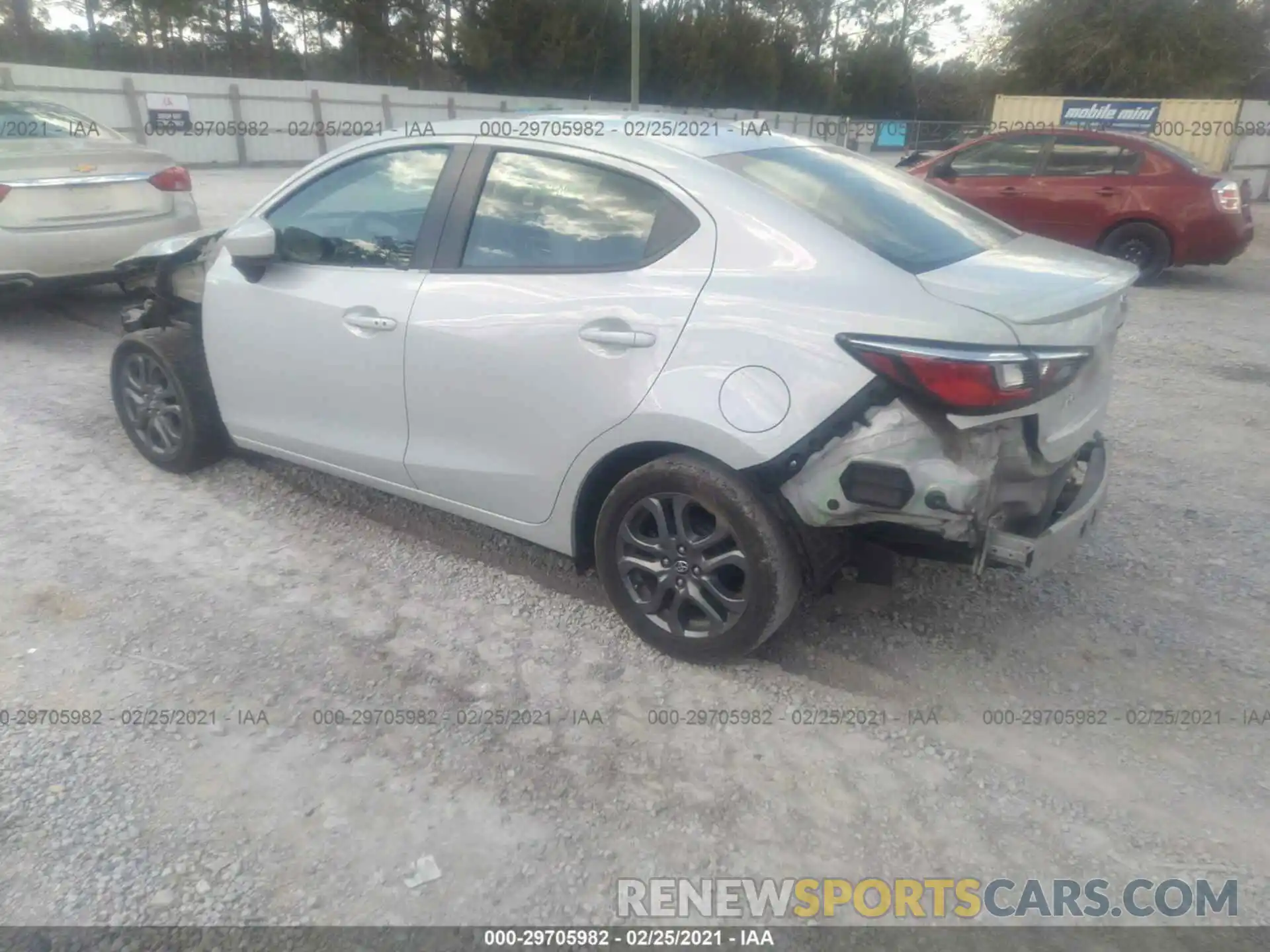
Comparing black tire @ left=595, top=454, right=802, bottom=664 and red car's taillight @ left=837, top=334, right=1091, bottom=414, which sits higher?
red car's taillight @ left=837, top=334, right=1091, bottom=414

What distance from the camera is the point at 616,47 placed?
134ft

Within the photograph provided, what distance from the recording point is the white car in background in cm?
583

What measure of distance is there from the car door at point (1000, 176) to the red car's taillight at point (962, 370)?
805cm

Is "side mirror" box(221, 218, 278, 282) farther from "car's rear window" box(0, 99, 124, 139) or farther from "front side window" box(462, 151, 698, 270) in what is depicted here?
"car's rear window" box(0, 99, 124, 139)

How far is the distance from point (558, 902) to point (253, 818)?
2.77ft

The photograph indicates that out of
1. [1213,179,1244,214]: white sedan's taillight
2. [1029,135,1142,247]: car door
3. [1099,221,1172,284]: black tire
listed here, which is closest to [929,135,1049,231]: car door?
[1029,135,1142,247]: car door

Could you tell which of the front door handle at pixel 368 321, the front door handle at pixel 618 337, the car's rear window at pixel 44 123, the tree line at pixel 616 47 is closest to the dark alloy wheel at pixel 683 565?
the front door handle at pixel 618 337

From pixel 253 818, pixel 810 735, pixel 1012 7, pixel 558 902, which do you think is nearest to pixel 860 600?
pixel 810 735

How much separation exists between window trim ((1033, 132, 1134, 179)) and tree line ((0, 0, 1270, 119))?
1010 inches

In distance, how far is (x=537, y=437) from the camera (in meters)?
3.04

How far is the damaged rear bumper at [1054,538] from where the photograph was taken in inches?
102

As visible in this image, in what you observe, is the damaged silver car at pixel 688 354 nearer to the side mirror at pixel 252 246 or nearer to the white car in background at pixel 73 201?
the side mirror at pixel 252 246

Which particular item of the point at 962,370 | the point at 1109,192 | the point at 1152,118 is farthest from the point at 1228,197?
the point at 1152,118

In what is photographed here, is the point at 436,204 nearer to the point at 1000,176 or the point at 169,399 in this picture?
the point at 169,399
